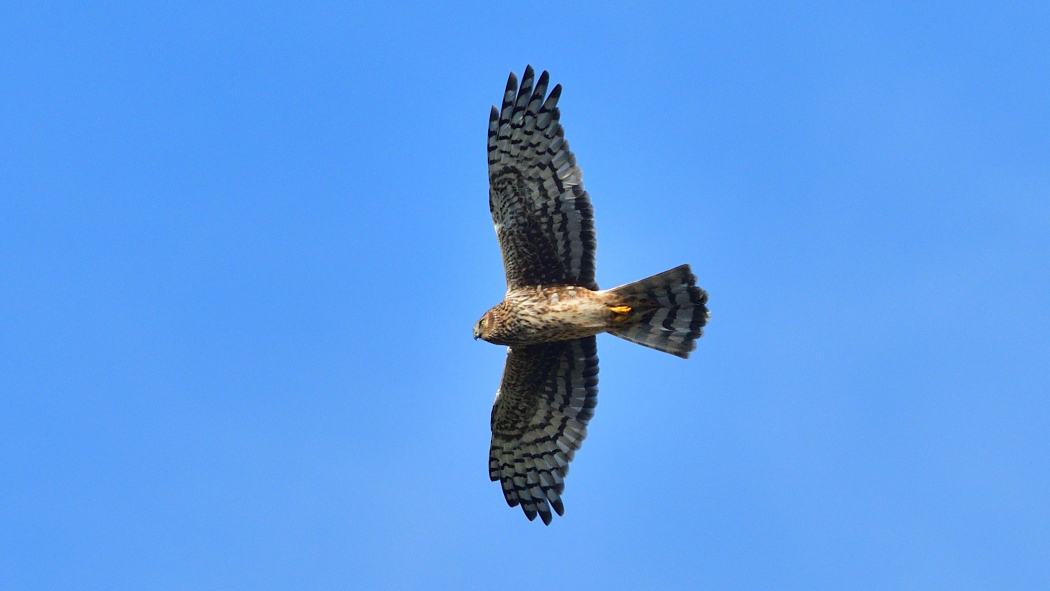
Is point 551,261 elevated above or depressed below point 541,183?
below

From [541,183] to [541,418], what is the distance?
260 cm

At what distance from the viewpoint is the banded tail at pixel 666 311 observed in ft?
39.0

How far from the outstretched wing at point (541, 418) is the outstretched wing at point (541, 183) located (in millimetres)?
1055

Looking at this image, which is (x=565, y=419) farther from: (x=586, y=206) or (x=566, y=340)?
(x=586, y=206)

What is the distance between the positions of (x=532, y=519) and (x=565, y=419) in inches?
45.3

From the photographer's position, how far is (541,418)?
13.1 m

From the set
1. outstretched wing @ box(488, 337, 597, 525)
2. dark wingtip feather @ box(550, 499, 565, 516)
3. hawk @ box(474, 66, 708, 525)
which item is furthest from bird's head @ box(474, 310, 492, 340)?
dark wingtip feather @ box(550, 499, 565, 516)

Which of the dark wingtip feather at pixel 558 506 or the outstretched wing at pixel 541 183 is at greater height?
the outstretched wing at pixel 541 183

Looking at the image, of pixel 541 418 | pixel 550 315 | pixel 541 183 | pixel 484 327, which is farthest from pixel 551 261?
pixel 541 418

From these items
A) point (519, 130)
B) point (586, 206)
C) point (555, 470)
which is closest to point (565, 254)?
point (586, 206)

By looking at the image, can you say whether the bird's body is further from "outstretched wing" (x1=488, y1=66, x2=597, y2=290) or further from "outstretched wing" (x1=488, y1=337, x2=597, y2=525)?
"outstretched wing" (x1=488, y1=337, x2=597, y2=525)

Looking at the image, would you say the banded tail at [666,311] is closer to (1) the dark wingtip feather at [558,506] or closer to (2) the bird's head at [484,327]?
(2) the bird's head at [484,327]

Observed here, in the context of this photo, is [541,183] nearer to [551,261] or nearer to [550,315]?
[551,261]

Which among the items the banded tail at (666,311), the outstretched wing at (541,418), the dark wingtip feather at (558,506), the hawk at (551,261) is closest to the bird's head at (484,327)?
the hawk at (551,261)
